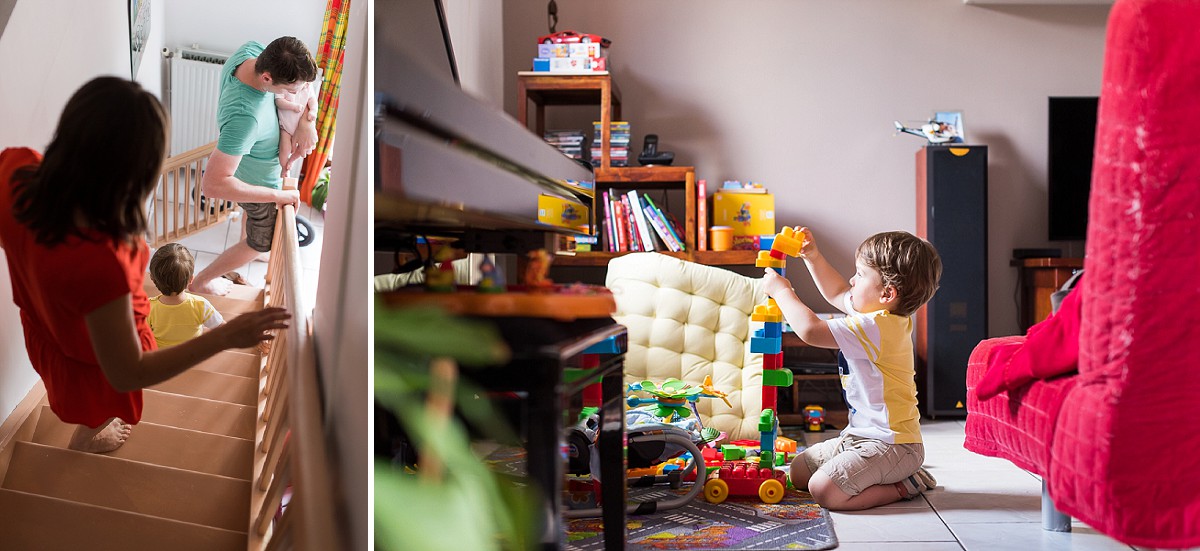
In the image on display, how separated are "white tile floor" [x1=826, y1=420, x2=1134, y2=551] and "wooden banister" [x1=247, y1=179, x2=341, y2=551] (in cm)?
100

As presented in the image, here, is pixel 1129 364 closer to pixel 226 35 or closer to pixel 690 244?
pixel 226 35

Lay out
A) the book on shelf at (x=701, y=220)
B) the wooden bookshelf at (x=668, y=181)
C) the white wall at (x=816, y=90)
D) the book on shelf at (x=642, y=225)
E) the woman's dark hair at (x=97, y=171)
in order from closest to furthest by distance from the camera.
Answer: the woman's dark hair at (x=97, y=171) → the book on shelf at (x=642, y=225) → the wooden bookshelf at (x=668, y=181) → the book on shelf at (x=701, y=220) → the white wall at (x=816, y=90)

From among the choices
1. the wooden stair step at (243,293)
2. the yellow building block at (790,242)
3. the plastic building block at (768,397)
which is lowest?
the plastic building block at (768,397)

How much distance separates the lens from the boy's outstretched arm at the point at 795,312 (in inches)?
64.8

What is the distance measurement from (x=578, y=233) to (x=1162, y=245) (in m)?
0.52

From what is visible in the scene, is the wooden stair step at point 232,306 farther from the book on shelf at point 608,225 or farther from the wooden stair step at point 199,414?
the book on shelf at point 608,225

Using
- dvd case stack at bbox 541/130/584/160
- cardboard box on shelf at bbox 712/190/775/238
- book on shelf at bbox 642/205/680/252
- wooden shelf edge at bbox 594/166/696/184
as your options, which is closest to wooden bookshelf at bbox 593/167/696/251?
wooden shelf edge at bbox 594/166/696/184

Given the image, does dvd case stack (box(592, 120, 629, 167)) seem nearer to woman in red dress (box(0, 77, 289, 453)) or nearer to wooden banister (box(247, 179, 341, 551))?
wooden banister (box(247, 179, 341, 551))

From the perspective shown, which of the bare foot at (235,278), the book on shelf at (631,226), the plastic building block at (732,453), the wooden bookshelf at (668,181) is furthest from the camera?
the wooden bookshelf at (668,181)

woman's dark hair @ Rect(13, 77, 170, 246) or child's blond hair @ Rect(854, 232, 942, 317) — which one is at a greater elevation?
woman's dark hair @ Rect(13, 77, 170, 246)

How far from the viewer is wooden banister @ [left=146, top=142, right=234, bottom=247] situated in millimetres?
498

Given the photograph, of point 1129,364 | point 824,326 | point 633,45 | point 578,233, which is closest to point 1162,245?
point 1129,364

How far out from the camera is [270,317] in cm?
53

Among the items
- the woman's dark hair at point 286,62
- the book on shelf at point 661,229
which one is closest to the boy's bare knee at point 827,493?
the book on shelf at point 661,229
